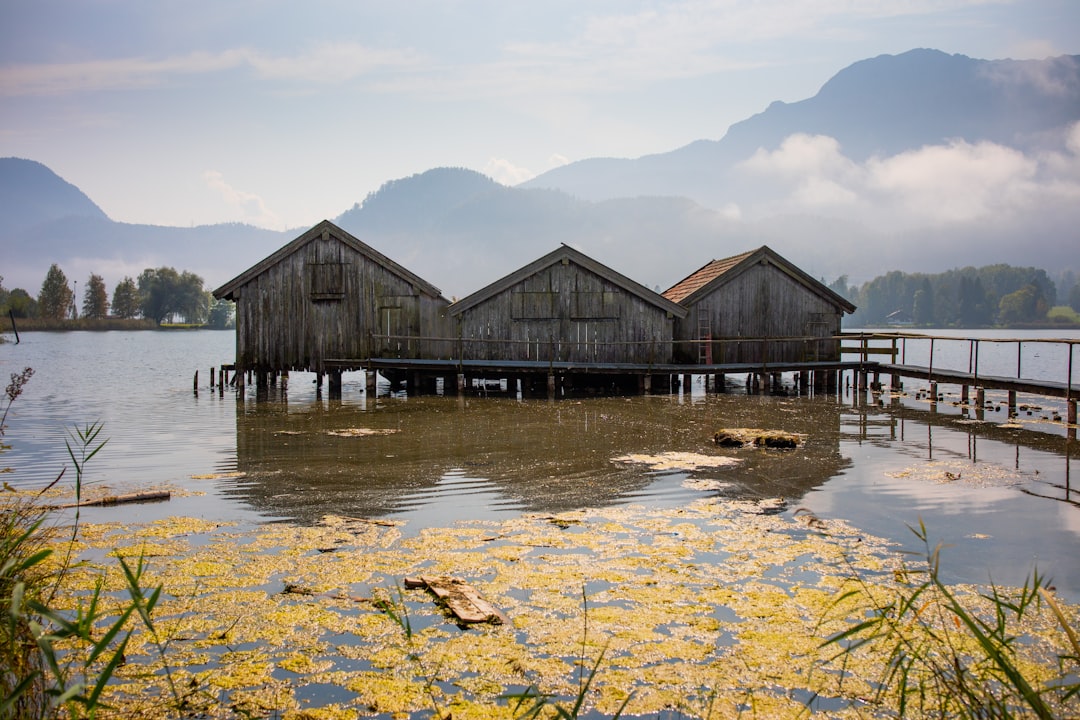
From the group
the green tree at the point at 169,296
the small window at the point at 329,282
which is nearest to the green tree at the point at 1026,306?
the green tree at the point at 169,296

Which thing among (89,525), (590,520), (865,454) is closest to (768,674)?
(590,520)

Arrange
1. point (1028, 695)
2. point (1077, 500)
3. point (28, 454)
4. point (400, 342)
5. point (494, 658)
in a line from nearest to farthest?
point (1028, 695) < point (494, 658) < point (1077, 500) < point (28, 454) < point (400, 342)

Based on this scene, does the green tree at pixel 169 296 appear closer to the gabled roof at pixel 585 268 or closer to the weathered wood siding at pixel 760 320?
the gabled roof at pixel 585 268

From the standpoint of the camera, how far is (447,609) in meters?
8.07

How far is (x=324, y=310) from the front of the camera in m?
34.3

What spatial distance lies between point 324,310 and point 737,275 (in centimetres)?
1748

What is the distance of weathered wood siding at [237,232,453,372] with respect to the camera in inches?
1342

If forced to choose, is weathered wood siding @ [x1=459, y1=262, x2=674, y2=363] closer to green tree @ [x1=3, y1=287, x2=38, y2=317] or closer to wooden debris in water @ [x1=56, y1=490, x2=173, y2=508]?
wooden debris in water @ [x1=56, y1=490, x2=173, y2=508]

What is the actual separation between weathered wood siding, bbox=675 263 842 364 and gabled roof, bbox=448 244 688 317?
79.0 inches

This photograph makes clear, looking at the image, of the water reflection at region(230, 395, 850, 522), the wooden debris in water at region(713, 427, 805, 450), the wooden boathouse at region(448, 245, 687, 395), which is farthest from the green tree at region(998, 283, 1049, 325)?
the wooden debris in water at region(713, 427, 805, 450)

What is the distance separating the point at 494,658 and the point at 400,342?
2840cm

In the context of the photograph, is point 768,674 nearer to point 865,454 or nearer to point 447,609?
point 447,609

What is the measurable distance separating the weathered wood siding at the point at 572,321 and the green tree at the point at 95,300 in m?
143

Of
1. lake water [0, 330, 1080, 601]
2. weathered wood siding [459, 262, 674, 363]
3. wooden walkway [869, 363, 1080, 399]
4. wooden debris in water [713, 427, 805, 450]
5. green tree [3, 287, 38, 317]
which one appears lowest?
lake water [0, 330, 1080, 601]
